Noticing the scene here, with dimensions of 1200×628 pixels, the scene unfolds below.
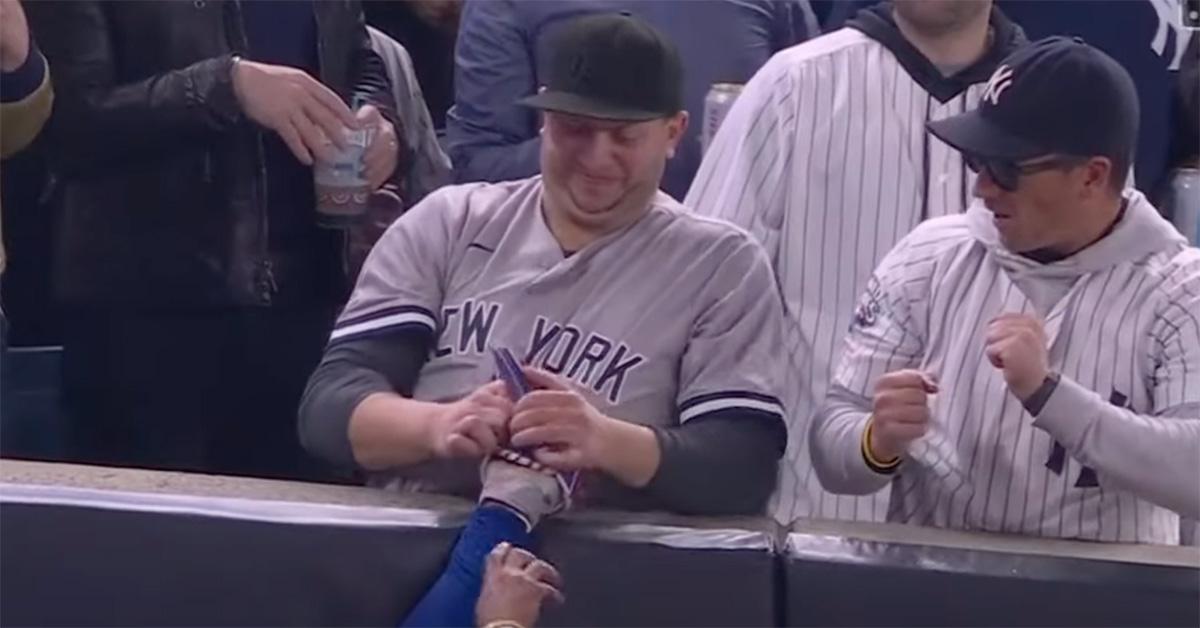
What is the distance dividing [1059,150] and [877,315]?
27 cm

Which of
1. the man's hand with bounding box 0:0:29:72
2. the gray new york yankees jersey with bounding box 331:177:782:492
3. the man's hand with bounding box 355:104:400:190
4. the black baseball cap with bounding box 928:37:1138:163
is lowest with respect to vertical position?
the gray new york yankees jersey with bounding box 331:177:782:492

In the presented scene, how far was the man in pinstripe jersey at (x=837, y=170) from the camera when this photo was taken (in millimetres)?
2523

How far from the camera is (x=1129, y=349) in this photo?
205 centimetres

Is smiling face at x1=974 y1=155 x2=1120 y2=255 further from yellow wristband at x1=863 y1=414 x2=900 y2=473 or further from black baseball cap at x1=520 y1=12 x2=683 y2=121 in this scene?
black baseball cap at x1=520 y1=12 x2=683 y2=121

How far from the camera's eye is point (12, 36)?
235 centimetres

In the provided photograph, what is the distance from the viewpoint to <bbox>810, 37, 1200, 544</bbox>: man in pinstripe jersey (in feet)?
6.66

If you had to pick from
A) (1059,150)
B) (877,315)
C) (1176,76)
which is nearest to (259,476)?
(877,315)

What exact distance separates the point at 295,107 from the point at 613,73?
1.71 feet

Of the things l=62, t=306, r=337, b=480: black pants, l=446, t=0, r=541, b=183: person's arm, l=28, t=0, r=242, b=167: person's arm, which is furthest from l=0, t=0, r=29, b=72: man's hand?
l=446, t=0, r=541, b=183: person's arm

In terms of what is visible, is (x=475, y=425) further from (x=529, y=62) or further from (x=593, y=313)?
(x=529, y=62)

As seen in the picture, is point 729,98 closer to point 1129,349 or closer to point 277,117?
point 277,117

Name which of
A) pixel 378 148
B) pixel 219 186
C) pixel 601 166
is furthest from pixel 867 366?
pixel 219 186

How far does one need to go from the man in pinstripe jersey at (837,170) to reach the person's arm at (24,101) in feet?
2.73

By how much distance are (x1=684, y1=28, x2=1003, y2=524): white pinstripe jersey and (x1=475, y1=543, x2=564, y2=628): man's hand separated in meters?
0.67
